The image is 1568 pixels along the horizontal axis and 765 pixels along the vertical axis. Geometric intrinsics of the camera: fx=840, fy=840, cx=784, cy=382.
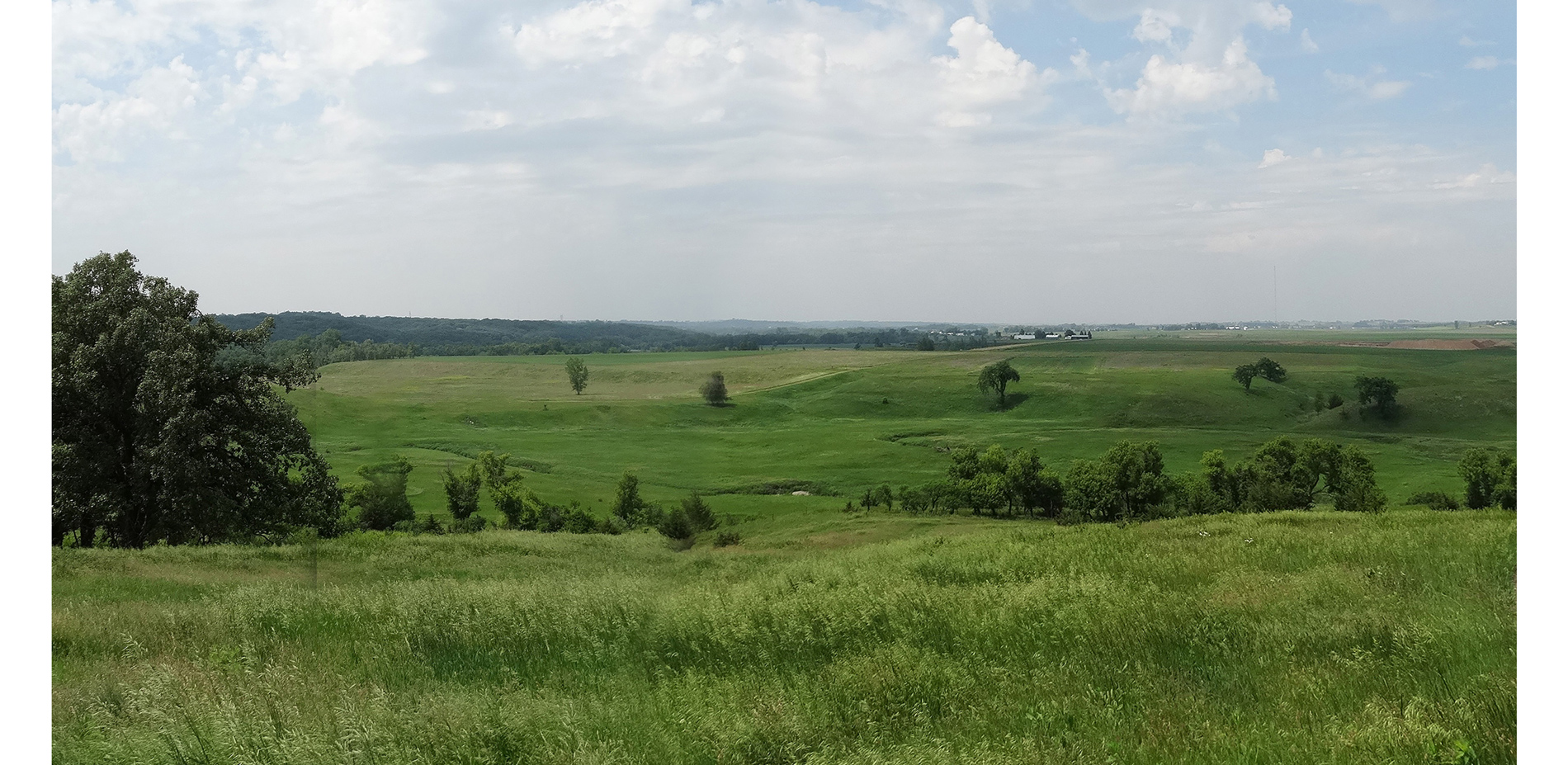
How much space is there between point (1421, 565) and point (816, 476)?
6.98 meters

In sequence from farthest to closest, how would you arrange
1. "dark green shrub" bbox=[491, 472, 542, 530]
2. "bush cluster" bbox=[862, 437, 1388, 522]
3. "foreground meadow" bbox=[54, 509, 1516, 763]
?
"bush cluster" bbox=[862, 437, 1388, 522] → "dark green shrub" bbox=[491, 472, 542, 530] → "foreground meadow" bbox=[54, 509, 1516, 763]

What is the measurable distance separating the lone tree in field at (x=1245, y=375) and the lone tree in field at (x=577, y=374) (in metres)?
10.2

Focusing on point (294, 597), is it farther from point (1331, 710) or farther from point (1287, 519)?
point (1287, 519)

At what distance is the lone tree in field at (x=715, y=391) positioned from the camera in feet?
40.1

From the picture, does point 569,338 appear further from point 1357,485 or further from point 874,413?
point 1357,485

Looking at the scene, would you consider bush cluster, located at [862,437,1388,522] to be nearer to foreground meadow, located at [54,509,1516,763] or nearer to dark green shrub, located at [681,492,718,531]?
foreground meadow, located at [54,509,1516,763]

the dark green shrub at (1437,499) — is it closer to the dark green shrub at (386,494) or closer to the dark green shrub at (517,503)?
the dark green shrub at (517,503)

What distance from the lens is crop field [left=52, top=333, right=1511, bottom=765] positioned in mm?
5957

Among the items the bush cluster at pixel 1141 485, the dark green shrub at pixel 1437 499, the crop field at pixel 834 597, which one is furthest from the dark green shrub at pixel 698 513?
the dark green shrub at pixel 1437 499

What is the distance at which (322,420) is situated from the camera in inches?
658

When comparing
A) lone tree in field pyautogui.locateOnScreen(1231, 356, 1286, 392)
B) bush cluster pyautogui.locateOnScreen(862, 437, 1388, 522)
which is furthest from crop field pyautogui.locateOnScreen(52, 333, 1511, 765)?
bush cluster pyautogui.locateOnScreen(862, 437, 1388, 522)

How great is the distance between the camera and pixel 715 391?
12250mm

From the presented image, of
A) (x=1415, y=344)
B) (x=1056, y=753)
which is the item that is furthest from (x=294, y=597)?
(x=1415, y=344)

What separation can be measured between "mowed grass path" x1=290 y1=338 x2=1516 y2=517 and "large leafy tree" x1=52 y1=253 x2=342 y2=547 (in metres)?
7.41
